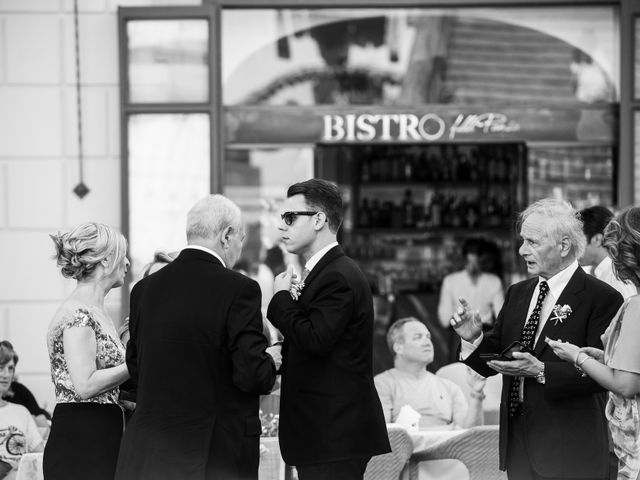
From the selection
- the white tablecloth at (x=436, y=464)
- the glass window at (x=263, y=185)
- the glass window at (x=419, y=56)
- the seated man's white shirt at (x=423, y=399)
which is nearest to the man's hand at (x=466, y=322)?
the white tablecloth at (x=436, y=464)

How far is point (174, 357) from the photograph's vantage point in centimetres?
386

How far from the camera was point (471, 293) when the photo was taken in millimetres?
9984

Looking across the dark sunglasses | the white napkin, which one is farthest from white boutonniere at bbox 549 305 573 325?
the white napkin

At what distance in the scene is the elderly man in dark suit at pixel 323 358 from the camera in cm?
398

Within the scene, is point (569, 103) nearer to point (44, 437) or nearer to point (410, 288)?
point (410, 288)

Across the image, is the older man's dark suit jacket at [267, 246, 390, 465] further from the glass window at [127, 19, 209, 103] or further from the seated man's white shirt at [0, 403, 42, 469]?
the glass window at [127, 19, 209, 103]

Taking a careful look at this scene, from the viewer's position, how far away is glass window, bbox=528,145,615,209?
8336 mm

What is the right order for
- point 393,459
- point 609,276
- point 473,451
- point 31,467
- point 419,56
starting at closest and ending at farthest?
point 31,467, point 393,459, point 473,451, point 609,276, point 419,56

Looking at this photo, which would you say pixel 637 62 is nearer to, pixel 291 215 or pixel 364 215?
pixel 364 215

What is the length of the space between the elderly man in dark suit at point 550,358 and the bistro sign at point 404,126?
3770 mm

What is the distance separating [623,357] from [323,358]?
3.53ft

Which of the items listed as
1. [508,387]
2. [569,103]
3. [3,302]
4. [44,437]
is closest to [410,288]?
[569,103]

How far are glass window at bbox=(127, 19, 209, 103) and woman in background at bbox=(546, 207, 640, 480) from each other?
4.62 metres

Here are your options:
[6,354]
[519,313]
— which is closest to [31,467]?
[6,354]
